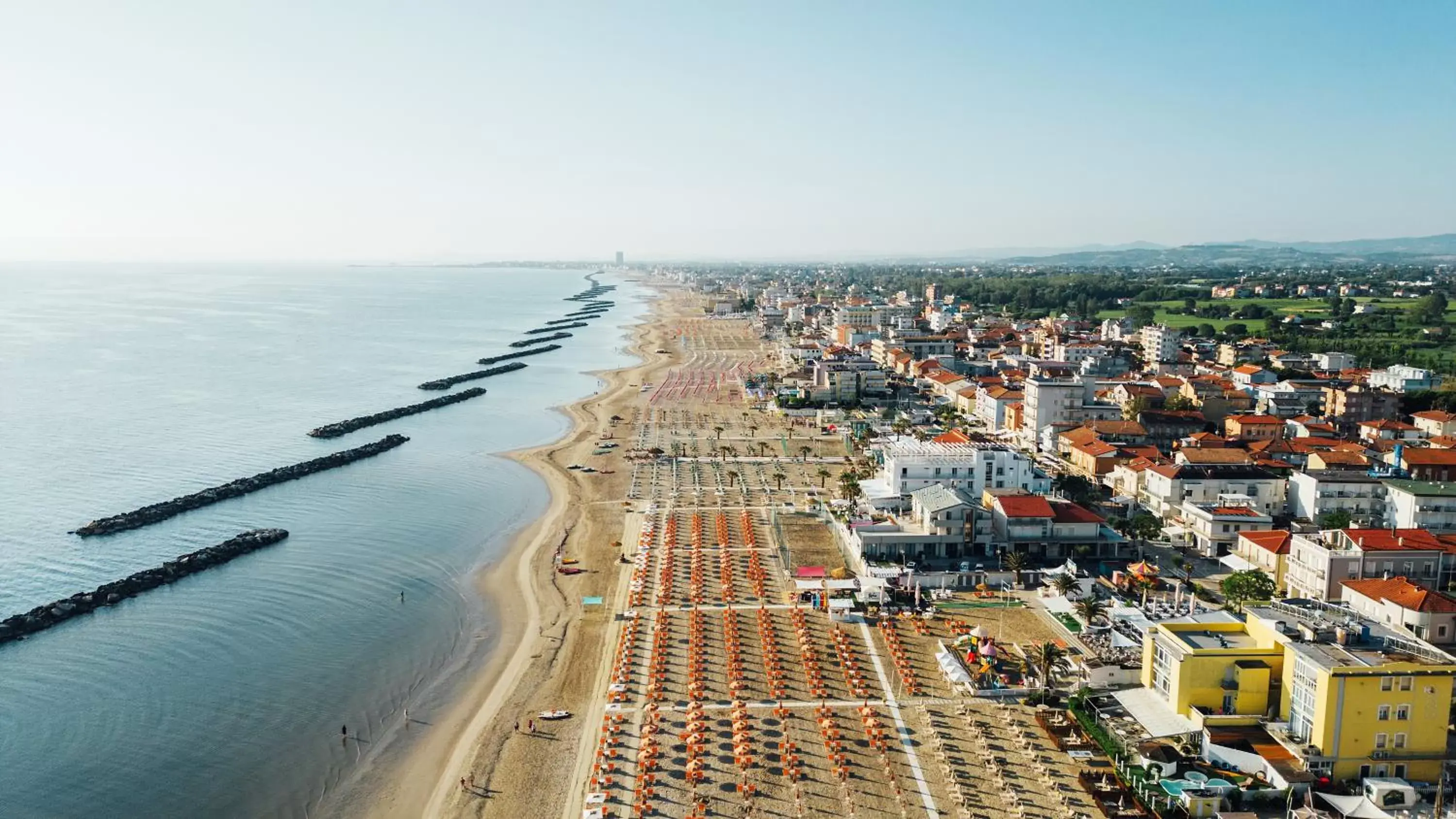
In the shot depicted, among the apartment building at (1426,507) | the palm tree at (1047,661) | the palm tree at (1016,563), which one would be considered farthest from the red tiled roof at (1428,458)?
the palm tree at (1047,661)

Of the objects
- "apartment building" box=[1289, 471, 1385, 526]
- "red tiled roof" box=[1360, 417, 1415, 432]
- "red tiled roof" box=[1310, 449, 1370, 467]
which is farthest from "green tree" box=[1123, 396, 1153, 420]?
"apartment building" box=[1289, 471, 1385, 526]

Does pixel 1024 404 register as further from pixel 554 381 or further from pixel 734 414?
pixel 554 381

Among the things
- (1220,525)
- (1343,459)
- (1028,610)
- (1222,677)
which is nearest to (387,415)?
(1028,610)

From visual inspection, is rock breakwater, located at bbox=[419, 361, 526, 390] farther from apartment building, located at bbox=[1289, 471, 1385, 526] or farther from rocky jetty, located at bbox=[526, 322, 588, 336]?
apartment building, located at bbox=[1289, 471, 1385, 526]

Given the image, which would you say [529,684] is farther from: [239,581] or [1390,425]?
[1390,425]

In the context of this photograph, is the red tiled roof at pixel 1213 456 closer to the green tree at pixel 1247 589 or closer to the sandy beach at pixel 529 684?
the green tree at pixel 1247 589

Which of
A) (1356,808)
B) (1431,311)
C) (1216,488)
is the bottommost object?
Answer: (1356,808)
